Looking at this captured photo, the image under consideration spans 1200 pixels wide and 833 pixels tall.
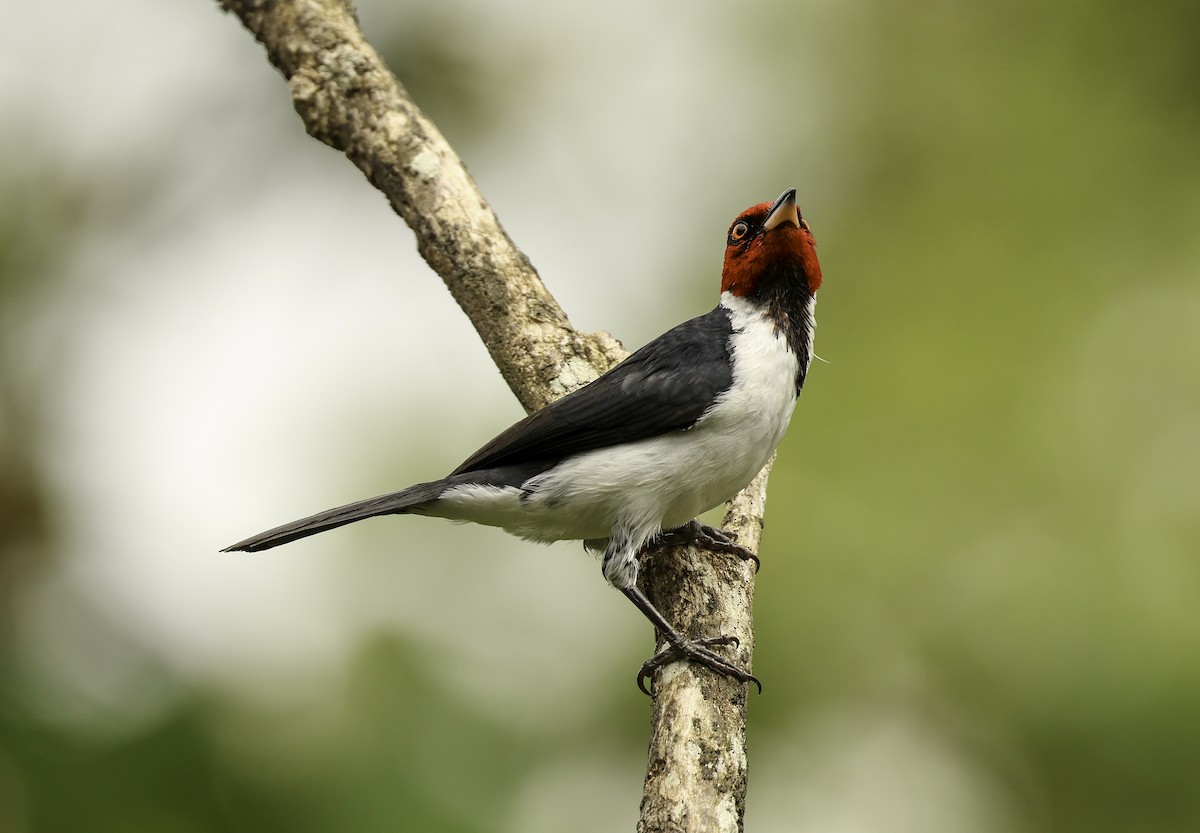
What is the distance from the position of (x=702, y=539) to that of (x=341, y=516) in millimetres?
1107

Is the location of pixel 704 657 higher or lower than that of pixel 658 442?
lower

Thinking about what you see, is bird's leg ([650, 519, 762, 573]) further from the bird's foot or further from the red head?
the red head

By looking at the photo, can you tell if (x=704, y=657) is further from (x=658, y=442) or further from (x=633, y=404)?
(x=633, y=404)

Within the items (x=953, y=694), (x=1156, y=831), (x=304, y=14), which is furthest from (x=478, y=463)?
(x=1156, y=831)

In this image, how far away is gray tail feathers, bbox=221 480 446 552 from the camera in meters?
3.36

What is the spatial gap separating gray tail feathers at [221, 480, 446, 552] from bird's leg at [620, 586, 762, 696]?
779mm

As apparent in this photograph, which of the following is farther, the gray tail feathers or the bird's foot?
the gray tail feathers

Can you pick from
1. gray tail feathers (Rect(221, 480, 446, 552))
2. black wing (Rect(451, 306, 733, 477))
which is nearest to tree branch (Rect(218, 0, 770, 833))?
black wing (Rect(451, 306, 733, 477))

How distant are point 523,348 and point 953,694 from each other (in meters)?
2.66

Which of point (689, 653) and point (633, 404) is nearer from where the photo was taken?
point (689, 653)

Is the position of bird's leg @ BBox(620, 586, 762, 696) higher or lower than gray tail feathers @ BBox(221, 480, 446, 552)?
lower

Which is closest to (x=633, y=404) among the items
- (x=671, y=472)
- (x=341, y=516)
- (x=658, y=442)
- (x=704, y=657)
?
(x=658, y=442)

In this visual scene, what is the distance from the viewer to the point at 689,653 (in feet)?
10.2

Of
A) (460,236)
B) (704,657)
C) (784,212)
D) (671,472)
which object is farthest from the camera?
(460,236)
